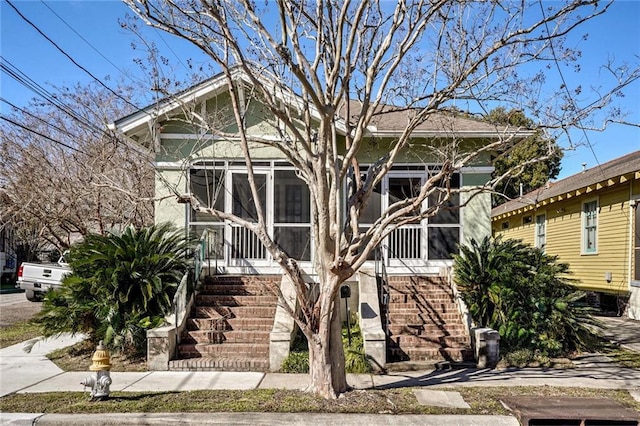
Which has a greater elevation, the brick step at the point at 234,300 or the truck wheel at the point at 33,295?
A: the brick step at the point at 234,300

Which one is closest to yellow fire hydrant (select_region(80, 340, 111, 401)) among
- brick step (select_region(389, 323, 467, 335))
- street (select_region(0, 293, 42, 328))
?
brick step (select_region(389, 323, 467, 335))

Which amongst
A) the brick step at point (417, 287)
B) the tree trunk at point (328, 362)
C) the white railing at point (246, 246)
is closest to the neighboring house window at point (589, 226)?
the brick step at point (417, 287)

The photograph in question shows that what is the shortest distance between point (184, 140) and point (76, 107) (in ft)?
32.9

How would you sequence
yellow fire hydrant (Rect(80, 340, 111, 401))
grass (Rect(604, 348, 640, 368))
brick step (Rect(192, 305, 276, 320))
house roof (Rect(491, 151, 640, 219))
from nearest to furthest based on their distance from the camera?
yellow fire hydrant (Rect(80, 340, 111, 401)) → grass (Rect(604, 348, 640, 368)) → brick step (Rect(192, 305, 276, 320)) → house roof (Rect(491, 151, 640, 219))

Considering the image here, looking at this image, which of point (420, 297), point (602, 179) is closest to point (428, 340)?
point (420, 297)

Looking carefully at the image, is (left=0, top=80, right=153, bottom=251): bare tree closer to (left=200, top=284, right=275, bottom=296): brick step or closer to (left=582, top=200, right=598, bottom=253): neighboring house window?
(left=200, top=284, right=275, bottom=296): brick step

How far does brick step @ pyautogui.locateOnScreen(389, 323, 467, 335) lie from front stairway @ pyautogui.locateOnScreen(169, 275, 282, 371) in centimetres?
233

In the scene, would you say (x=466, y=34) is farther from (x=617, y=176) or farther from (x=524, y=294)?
(x=617, y=176)

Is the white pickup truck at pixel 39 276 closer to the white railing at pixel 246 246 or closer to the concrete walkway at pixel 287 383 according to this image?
the white railing at pixel 246 246

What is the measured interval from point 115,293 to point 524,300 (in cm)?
736

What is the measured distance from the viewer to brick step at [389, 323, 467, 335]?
9.99m

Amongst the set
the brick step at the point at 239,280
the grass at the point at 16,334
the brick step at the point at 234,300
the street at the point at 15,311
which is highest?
the brick step at the point at 239,280

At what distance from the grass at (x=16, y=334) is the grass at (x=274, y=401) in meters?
4.54

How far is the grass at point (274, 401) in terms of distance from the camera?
655 cm
